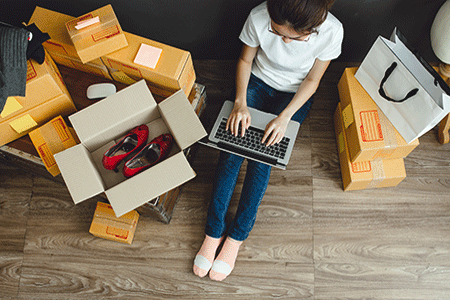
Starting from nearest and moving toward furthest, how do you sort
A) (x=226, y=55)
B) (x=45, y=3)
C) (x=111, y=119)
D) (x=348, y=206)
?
(x=111, y=119) < (x=45, y=3) < (x=348, y=206) < (x=226, y=55)

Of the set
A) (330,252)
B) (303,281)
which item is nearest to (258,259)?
(303,281)

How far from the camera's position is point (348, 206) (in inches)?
61.6

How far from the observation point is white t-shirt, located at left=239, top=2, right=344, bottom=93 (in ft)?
3.85

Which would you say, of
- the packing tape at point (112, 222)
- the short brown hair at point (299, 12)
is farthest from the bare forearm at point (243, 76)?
the packing tape at point (112, 222)

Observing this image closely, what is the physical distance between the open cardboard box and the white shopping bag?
2.58ft

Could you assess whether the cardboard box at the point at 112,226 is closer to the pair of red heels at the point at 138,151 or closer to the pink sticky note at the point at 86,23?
the pair of red heels at the point at 138,151

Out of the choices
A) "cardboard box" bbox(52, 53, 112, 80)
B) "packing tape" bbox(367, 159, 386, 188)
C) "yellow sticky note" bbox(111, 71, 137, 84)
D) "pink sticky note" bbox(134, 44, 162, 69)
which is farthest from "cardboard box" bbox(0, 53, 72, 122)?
"packing tape" bbox(367, 159, 386, 188)

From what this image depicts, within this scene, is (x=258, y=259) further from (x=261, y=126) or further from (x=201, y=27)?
(x=201, y=27)

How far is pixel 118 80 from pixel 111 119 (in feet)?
0.87

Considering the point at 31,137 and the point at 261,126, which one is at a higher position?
the point at 261,126

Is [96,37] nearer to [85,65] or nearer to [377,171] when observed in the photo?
[85,65]

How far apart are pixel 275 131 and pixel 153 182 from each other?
0.53m

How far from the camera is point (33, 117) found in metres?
1.24

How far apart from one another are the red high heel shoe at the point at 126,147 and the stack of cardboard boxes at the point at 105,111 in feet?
0.12
